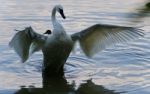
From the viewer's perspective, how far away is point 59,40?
17.9 feet

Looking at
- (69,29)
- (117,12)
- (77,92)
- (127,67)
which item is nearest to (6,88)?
(77,92)

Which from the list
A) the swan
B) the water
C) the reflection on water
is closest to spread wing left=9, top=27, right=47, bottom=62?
the swan

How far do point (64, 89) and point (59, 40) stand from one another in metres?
0.68

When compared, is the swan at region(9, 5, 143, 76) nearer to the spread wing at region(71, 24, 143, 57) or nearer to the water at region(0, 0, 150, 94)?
the spread wing at region(71, 24, 143, 57)

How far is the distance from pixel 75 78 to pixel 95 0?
5264 millimetres

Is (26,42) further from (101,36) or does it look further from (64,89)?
(101,36)

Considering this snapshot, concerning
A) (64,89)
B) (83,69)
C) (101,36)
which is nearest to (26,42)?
(64,89)

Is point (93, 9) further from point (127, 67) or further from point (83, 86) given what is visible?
point (83, 86)

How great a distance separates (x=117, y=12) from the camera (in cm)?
925

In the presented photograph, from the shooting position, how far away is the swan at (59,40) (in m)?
5.46

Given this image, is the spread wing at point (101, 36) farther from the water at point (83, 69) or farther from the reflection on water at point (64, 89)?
the reflection on water at point (64, 89)

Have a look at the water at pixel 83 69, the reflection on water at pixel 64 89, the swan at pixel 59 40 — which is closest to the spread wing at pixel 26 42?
the swan at pixel 59 40

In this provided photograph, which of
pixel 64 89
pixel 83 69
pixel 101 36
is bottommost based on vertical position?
pixel 64 89

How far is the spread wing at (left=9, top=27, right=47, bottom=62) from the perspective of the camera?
534 cm
